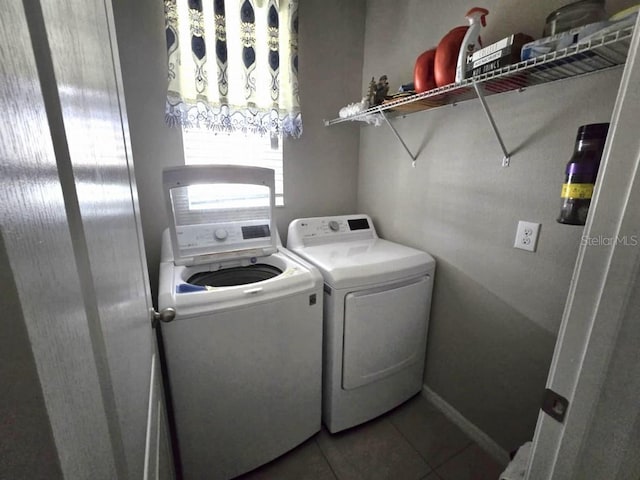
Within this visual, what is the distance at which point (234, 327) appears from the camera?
116 centimetres

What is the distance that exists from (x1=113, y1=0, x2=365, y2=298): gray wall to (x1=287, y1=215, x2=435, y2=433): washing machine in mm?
485

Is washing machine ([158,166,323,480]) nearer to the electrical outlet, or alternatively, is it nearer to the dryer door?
the dryer door

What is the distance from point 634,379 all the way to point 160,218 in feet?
6.53

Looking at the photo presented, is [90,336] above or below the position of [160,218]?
above

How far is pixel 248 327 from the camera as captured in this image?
3.88 feet

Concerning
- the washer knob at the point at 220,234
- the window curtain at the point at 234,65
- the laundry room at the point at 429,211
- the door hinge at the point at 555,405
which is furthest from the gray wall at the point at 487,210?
the washer knob at the point at 220,234

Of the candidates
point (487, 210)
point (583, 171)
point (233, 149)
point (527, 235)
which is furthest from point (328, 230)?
point (583, 171)

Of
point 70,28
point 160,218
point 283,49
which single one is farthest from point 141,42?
point 70,28

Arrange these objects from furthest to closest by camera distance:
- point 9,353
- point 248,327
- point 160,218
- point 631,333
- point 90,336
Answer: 1. point 160,218
2. point 248,327
3. point 631,333
4. point 90,336
5. point 9,353

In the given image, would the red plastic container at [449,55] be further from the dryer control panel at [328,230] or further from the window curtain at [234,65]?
the dryer control panel at [328,230]

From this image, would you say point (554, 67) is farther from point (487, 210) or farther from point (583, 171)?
point (487, 210)

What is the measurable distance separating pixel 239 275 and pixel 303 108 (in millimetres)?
1278

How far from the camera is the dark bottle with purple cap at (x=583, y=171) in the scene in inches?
33.3

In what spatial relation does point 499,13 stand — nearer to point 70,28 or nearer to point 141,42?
point 70,28
